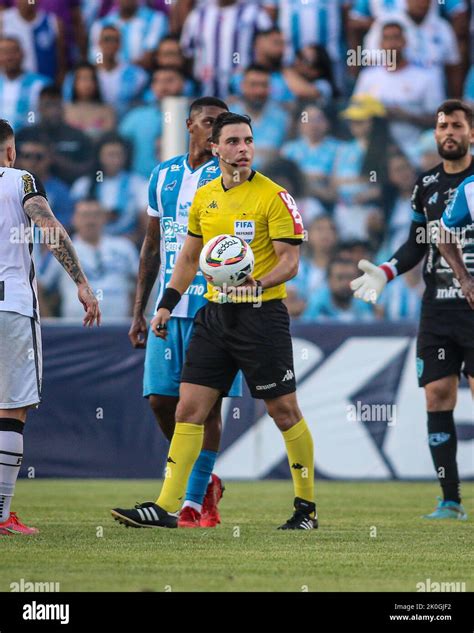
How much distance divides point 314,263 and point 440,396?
159 inches

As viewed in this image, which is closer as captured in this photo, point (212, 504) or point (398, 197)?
point (212, 504)

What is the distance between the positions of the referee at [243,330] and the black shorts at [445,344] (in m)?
1.75

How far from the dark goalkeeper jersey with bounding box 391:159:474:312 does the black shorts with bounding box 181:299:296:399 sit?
5.96 feet

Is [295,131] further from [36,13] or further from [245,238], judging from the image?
[245,238]

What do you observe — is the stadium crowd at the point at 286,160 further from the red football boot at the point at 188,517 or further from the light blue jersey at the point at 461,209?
the red football boot at the point at 188,517

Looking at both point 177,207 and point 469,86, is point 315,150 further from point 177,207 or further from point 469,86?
point 177,207

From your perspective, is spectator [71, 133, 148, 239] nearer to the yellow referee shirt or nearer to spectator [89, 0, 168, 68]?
spectator [89, 0, 168, 68]

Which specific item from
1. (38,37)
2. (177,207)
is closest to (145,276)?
(177,207)

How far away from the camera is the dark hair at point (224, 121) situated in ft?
25.2

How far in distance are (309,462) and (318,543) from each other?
0.80m

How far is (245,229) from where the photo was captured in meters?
7.64

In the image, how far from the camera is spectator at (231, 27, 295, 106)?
49.0 feet

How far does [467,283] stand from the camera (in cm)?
854

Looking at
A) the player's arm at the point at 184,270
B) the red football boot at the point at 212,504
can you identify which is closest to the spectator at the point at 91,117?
the player's arm at the point at 184,270
